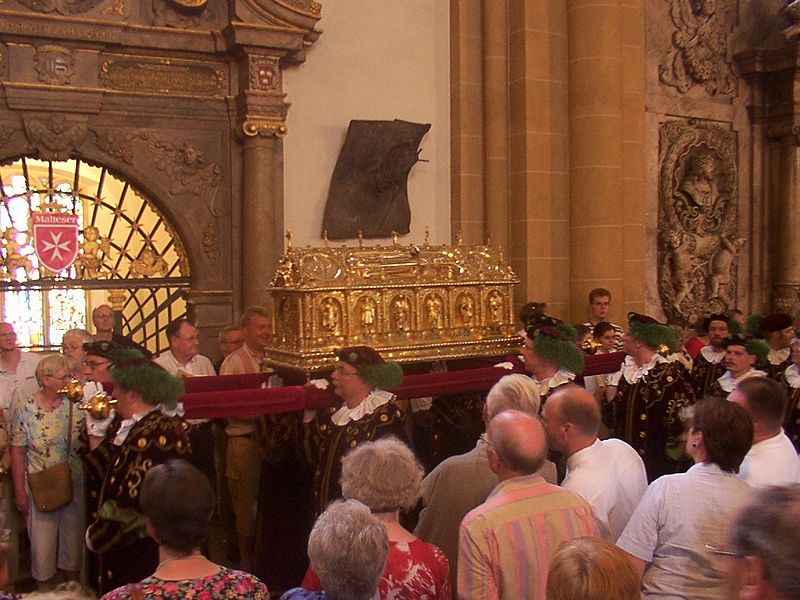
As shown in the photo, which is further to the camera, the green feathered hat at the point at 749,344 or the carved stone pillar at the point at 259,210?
the carved stone pillar at the point at 259,210

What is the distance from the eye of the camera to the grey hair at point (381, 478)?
10.4 feet

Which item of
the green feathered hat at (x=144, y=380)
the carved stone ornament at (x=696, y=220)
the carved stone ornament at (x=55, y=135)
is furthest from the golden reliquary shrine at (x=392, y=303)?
the carved stone ornament at (x=696, y=220)

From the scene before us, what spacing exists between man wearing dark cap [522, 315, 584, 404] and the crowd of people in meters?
0.01

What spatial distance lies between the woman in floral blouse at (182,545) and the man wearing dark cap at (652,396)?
4024mm

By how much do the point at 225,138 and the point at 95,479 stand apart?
17.7ft

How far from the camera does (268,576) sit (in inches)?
226

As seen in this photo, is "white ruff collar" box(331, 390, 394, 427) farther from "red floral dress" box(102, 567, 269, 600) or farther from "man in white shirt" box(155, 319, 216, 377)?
"red floral dress" box(102, 567, 269, 600)

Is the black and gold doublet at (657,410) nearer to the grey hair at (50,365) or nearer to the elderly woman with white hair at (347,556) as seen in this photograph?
the grey hair at (50,365)

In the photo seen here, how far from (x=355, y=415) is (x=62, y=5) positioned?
528cm

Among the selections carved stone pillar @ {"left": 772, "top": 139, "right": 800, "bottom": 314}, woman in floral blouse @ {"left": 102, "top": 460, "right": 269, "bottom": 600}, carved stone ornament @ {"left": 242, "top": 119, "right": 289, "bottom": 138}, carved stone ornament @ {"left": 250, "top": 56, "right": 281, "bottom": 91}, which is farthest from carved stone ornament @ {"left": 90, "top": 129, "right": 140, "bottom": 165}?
carved stone pillar @ {"left": 772, "top": 139, "right": 800, "bottom": 314}

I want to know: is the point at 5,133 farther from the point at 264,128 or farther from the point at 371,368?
the point at 371,368

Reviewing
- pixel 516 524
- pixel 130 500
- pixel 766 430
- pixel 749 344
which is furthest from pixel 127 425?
pixel 749 344

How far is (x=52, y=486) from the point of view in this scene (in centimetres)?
525

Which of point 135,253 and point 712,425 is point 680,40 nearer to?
point 135,253
